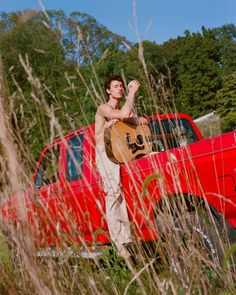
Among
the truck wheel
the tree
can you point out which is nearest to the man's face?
the truck wheel

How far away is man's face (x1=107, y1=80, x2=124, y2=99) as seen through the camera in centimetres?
386

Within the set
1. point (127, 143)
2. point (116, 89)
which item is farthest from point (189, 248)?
point (116, 89)

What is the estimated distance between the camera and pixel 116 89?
388cm

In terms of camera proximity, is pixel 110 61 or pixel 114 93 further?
pixel 110 61

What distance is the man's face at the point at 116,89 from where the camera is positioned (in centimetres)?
386

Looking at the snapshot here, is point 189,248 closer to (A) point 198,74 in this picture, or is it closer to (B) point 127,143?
(B) point 127,143

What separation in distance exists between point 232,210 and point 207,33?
6268cm

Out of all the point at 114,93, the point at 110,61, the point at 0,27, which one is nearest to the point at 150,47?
the point at 0,27

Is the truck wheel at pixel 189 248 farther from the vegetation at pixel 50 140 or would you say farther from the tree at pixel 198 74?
the tree at pixel 198 74

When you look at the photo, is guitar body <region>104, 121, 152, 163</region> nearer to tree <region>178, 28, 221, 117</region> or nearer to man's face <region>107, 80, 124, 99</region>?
man's face <region>107, 80, 124, 99</region>

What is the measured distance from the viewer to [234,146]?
314 cm

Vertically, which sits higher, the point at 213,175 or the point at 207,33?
the point at 207,33

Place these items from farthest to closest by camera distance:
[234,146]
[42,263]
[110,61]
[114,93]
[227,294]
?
1. [110,61]
2. [114,93]
3. [234,146]
4. [42,263]
5. [227,294]

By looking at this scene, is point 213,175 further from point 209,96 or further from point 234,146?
point 209,96
